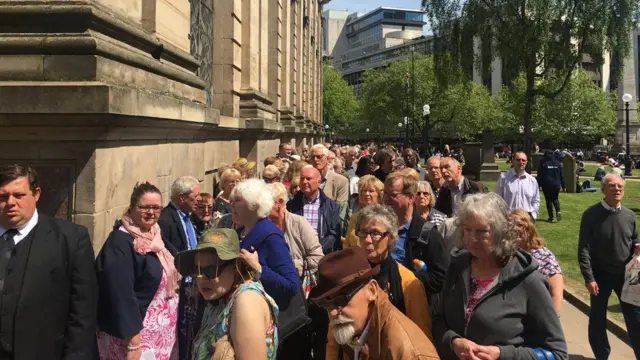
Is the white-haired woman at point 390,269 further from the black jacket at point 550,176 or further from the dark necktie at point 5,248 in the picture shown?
the black jacket at point 550,176

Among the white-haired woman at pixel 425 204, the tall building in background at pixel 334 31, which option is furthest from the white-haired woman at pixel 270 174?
the tall building in background at pixel 334 31

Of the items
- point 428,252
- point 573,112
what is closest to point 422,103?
point 573,112

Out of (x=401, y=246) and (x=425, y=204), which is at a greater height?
(x=425, y=204)

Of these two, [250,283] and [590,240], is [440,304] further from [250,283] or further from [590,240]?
[590,240]

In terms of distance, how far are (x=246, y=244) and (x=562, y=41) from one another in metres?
26.1

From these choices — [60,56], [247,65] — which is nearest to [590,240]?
[60,56]

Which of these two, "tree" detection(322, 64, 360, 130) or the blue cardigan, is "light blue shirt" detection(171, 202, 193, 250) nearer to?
the blue cardigan

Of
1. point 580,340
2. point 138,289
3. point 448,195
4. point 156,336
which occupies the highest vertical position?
point 448,195

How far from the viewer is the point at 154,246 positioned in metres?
3.60

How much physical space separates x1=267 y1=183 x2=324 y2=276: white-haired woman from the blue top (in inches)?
27.1

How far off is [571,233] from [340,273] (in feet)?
38.4

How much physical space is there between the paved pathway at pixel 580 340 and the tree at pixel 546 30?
20.9 metres

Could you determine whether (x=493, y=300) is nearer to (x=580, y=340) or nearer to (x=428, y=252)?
(x=428, y=252)

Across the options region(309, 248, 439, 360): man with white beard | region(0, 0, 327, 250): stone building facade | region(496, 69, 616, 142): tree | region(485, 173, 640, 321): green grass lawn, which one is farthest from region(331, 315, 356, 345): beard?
region(496, 69, 616, 142): tree
